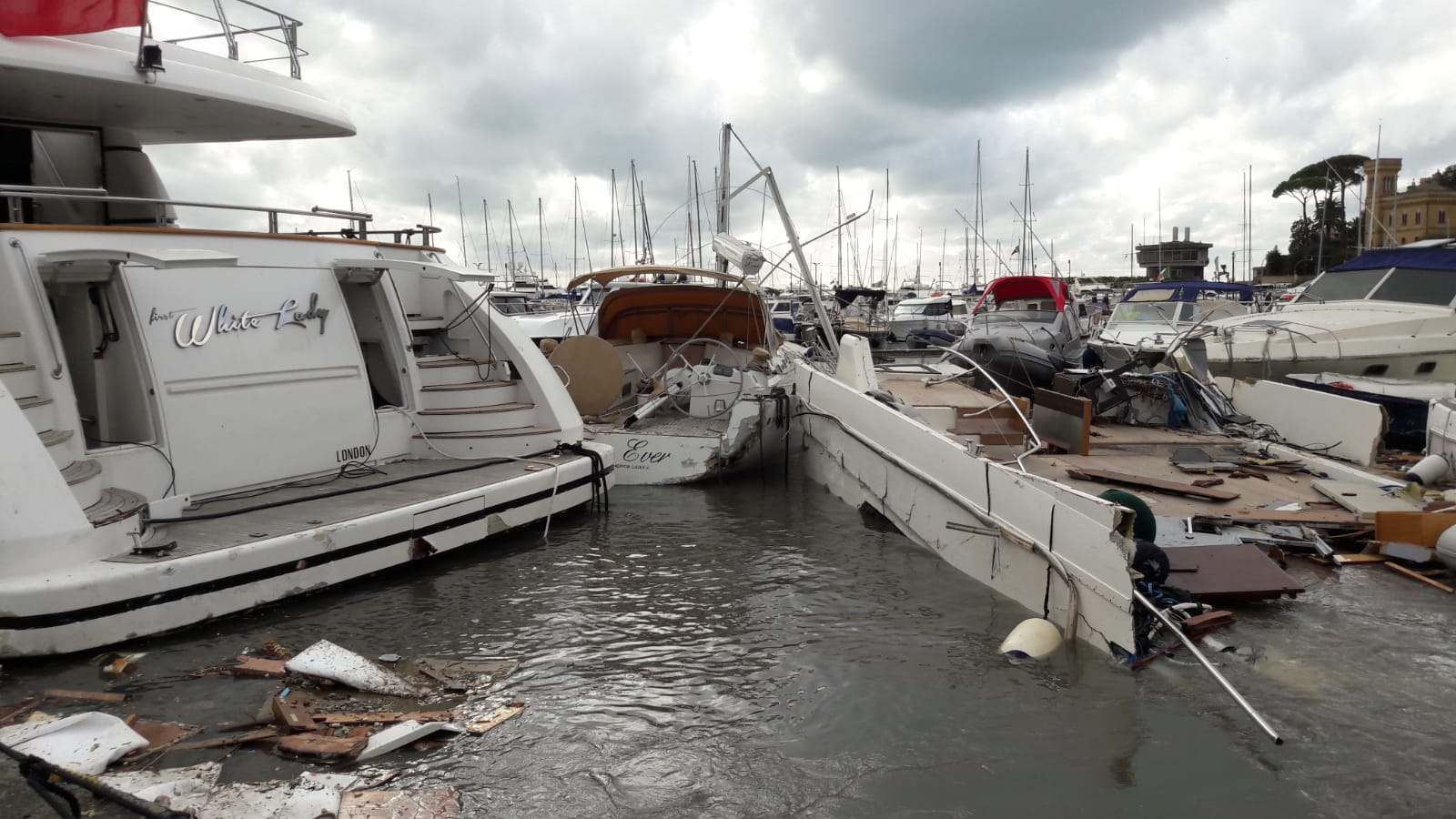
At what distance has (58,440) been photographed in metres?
5.55

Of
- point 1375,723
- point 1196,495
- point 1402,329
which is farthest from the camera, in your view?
point 1402,329

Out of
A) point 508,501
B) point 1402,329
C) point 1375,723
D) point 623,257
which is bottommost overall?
point 1375,723

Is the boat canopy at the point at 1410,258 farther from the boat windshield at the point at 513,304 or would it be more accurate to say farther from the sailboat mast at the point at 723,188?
the boat windshield at the point at 513,304

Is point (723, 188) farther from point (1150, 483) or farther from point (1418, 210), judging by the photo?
point (1418, 210)

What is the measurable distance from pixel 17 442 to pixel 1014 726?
18.5 ft

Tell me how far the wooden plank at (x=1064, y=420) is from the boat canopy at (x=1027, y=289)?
7795 mm

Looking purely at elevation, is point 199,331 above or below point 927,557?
above

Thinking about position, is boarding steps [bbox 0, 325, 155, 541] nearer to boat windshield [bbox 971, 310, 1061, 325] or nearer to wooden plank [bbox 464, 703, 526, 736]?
wooden plank [bbox 464, 703, 526, 736]

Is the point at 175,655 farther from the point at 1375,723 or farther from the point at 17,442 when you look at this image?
the point at 1375,723

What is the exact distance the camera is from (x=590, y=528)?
8531 millimetres

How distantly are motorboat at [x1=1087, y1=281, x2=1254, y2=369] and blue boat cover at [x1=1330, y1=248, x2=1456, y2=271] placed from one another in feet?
7.66

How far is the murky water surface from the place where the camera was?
3.96m

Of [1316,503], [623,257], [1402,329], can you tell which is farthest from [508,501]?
[623,257]

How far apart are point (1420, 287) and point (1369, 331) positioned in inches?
61.9
